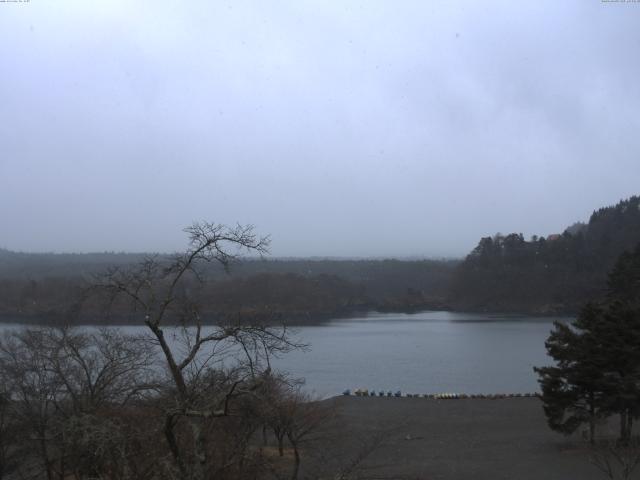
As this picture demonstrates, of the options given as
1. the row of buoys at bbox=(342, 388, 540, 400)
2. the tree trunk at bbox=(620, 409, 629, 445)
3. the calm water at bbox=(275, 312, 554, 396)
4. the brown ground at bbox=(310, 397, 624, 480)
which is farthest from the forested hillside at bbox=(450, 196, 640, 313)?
the tree trunk at bbox=(620, 409, 629, 445)

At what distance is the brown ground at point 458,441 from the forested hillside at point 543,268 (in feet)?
120

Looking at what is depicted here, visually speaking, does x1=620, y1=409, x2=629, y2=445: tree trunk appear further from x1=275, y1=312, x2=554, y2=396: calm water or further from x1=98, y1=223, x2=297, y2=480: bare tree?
x1=98, y1=223, x2=297, y2=480: bare tree

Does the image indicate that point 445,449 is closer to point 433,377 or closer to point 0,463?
point 0,463

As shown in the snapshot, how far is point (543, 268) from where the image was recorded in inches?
2259

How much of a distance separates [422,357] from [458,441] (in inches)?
611

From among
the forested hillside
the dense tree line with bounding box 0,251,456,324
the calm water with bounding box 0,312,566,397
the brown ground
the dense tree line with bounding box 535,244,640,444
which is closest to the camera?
the brown ground

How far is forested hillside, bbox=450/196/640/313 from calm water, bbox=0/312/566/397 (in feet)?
33.1

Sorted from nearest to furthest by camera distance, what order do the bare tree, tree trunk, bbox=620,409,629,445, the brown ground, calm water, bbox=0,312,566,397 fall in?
the bare tree < the brown ground < tree trunk, bbox=620,409,629,445 < calm water, bbox=0,312,566,397

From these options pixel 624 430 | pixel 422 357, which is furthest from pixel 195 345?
pixel 422 357

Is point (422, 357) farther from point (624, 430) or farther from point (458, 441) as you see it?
point (624, 430)

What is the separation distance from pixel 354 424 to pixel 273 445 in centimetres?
274

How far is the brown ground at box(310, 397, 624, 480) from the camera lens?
10.1 m

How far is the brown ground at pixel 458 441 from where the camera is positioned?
33.3 feet

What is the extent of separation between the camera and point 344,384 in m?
22.1
